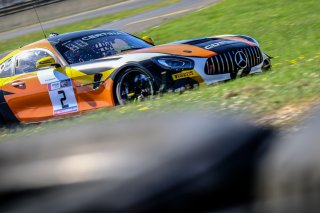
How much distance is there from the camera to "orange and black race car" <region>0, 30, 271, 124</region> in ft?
23.7

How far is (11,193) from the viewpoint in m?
2.11

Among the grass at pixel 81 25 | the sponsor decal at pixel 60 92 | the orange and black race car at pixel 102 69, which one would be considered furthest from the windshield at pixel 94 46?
the grass at pixel 81 25

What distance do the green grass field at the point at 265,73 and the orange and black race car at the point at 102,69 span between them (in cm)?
35

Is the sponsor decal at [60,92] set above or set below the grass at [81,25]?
above

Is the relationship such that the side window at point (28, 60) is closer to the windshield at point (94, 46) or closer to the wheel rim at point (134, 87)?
the windshield at point (94, 46)

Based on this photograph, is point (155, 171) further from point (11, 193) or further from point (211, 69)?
point (211, 69)

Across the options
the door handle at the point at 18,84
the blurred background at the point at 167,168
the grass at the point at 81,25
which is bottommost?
the grass at the point at 81,25

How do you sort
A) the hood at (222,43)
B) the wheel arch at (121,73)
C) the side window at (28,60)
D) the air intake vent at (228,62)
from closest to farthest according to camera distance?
the wheel arch at (121,73)
the air intake vent at (228,62)
the hood at (222,43)
the side window at (28,60)

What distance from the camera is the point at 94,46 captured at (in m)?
8.18

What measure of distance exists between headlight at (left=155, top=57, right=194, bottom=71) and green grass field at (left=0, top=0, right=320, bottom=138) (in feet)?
1.34

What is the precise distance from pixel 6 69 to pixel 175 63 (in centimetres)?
271

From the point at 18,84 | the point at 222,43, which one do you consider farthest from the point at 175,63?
the point at 18,84

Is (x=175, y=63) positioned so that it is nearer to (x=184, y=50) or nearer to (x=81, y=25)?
(x=184, y=50)

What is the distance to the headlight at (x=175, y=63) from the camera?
7.17 meters
